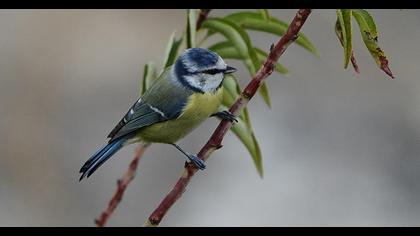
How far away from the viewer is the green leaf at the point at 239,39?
108 centimetres

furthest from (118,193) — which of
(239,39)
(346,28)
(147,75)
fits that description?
(346,28)

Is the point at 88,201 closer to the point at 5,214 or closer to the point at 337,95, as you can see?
the point at 5,214

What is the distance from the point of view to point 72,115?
13.0ft

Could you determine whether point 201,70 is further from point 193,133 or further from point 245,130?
point 193,133

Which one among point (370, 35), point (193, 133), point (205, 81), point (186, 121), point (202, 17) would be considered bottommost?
point (193, 133)

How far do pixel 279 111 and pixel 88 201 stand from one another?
1.07 m

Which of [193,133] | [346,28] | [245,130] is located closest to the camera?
[346,28]

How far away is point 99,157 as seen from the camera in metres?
1.15

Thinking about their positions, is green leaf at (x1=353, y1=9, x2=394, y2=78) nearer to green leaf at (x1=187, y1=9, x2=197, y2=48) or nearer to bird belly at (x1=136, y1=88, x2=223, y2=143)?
green leaf at (x1=187, y1=9, x2=197, y2=48)

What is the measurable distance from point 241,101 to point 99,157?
385 mm

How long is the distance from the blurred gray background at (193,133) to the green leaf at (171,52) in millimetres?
2151

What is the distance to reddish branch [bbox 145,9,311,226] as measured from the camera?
30.2 inches
